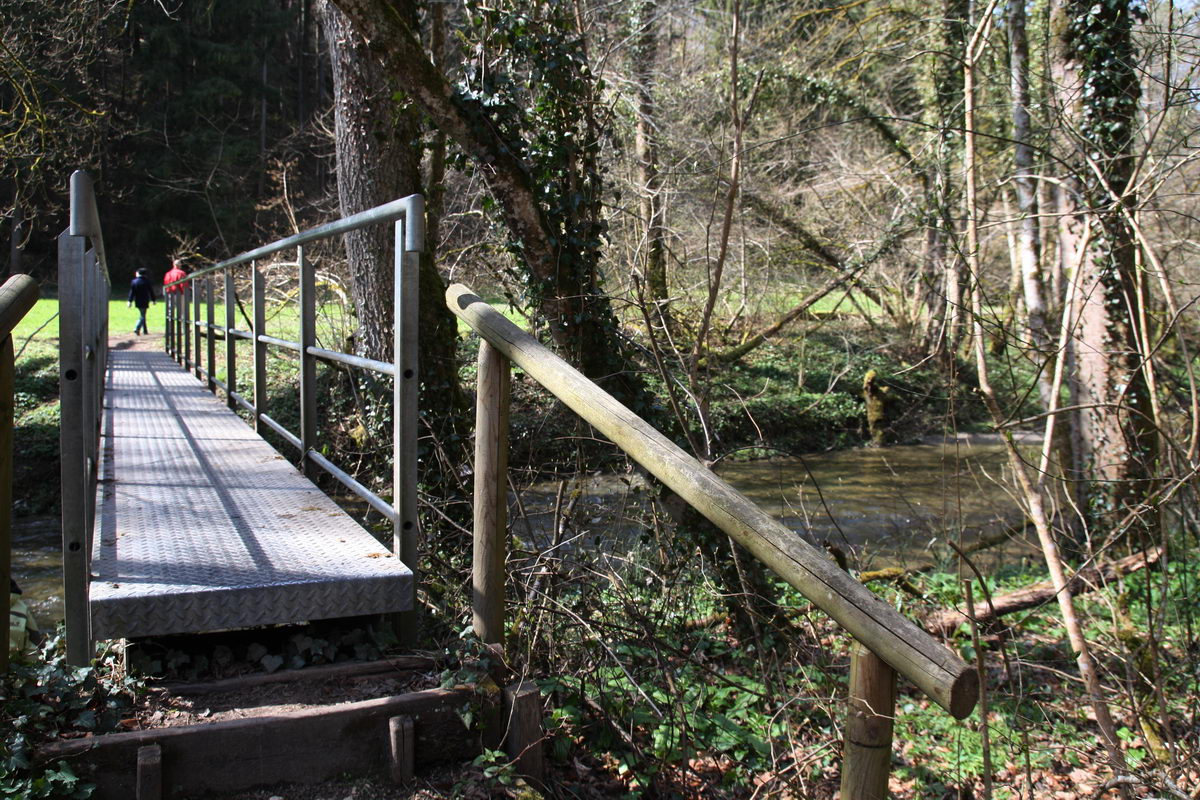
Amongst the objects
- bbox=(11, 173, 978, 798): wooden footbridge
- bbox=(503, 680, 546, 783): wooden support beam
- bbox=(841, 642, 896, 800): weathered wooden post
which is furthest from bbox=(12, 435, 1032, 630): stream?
bbox=(841, 642, 896, 800): weathered wooden post

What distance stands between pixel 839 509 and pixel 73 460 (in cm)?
884

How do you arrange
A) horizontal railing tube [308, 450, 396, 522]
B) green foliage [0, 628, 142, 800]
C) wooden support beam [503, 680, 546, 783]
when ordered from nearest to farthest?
green foliage [0, 628, 142, 800] → wooden support beam [503, 680, 546, 783] → horizontal railing tube [308, 450, 396, 522]

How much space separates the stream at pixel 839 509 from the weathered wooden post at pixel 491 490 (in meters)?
1.16

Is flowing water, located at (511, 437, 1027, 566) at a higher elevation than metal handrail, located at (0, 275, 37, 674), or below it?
below

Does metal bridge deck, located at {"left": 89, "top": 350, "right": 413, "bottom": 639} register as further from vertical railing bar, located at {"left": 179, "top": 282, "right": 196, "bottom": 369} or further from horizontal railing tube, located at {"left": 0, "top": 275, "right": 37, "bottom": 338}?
vertical railing bar, located at {"left": 179, "top": 282, "right": 196, "bottom": 369}

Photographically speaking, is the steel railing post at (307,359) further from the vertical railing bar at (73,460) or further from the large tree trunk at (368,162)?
the large tree trunk at (368,162)

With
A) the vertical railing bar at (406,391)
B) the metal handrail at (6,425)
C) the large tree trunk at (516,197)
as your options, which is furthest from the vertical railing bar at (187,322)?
the metal handrail at (6,425)

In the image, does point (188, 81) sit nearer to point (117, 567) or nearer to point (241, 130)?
point (241, 130)

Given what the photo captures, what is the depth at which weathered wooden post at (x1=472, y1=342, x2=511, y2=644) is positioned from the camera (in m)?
2.75

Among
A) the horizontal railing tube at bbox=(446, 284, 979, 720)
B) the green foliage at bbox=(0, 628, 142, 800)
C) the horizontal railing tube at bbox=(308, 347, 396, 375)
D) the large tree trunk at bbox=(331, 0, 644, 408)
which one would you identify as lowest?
the green foliage at bbox=(0, 628, 142, 800)

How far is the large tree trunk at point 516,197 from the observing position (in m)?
4.93

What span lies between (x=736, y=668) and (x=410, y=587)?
2.99 m

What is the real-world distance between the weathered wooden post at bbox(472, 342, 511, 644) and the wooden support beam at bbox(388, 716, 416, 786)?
1.35 feet

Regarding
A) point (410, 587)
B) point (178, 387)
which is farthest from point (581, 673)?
point (178, 387)
